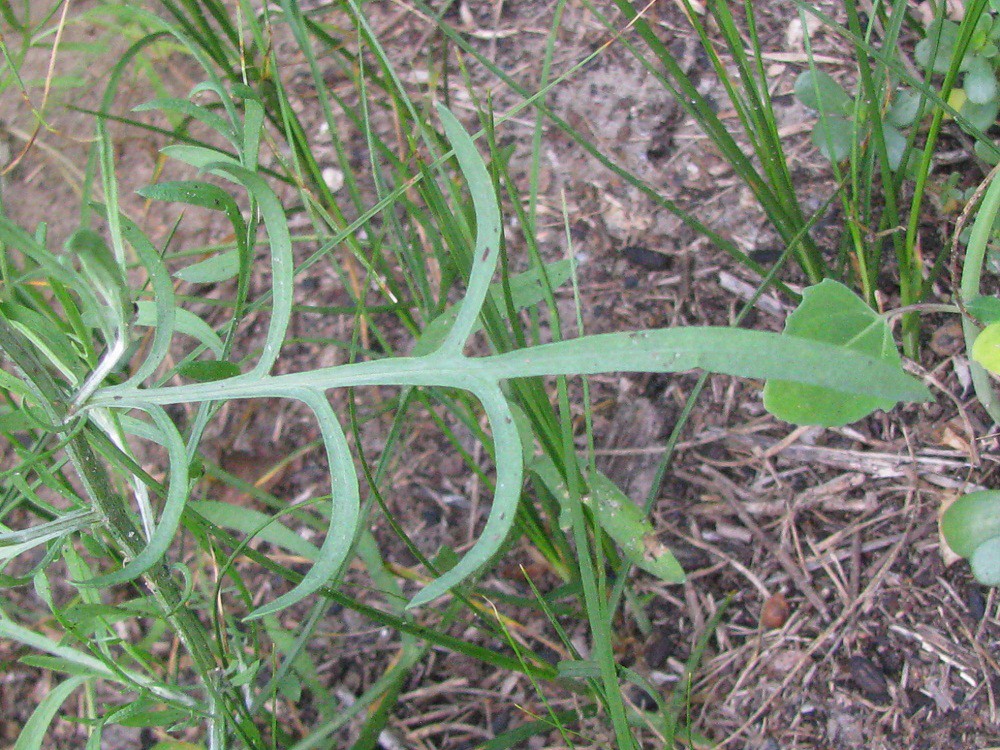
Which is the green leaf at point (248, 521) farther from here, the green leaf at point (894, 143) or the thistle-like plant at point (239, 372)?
the green leaf at point (894, 143)

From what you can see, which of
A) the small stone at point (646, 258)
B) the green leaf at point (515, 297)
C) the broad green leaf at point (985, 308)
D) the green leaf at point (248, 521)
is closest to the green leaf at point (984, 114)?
the broad green leaf at point (985, 308)

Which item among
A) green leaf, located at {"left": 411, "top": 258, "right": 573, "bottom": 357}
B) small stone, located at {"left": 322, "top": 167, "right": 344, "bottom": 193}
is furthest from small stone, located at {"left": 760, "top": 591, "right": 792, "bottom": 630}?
small stone, located at {"left": 322, "top": 167, "right": 344, "bottom": 193}

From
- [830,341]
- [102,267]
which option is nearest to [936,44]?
[830,341]

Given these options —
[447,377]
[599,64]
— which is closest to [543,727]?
[447,377]

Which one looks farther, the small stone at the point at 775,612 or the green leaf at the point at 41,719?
the small stone at the point at 775,612

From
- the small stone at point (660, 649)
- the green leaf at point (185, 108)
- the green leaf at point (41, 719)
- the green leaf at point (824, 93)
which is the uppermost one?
the green leaf at point (185, 108)

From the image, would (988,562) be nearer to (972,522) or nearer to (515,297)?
(972,522)

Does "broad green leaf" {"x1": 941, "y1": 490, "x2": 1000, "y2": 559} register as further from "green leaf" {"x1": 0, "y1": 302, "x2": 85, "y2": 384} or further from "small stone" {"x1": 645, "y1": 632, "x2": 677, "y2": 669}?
"green leaf" {"x1": 0, "y1": 302, "x2": 85, "y2": 384}

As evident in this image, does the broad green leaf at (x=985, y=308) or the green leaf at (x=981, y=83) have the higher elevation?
the green leaf at (x=981, y=83)
